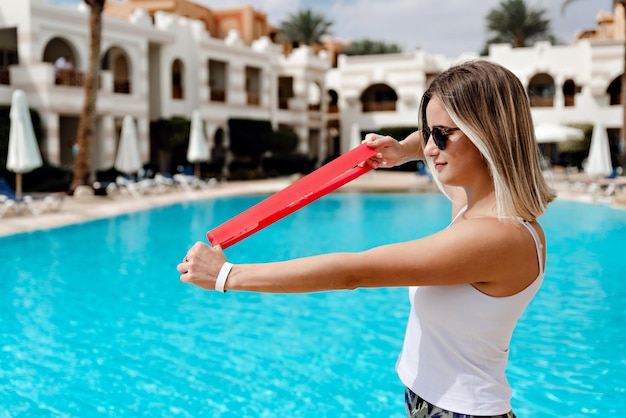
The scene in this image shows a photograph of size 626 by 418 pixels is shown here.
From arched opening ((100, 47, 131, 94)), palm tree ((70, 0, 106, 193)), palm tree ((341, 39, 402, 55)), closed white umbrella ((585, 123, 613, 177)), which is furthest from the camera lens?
palm tree ((341, 39, 402, 55))

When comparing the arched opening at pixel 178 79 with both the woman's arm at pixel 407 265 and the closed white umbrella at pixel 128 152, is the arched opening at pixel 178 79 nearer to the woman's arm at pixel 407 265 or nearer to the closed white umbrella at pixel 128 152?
the closed white umbrella at pixel 128 152

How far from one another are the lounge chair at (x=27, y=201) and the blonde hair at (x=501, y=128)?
52.2 ft

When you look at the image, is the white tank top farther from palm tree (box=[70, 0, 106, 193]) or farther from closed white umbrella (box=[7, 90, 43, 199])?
palm tree (box=[70, 0, 106, 193])

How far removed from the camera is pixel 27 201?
16.8 metres

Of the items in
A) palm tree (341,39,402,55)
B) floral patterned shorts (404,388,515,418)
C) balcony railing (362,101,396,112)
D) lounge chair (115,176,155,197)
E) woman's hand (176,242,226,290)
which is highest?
palm tree (341,39,402,55)

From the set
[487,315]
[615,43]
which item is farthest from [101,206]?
[615,43]

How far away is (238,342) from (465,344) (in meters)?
5.44

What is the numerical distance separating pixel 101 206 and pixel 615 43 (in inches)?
1239

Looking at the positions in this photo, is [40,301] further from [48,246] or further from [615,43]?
[615,43]

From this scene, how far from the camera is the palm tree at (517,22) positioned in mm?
48156

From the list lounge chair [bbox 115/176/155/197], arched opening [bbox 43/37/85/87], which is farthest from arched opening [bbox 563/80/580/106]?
arched opening [bbox 43/37/85/87]

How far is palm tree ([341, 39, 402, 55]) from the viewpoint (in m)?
54.4

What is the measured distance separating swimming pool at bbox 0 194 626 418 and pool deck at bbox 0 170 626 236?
8.94 feet

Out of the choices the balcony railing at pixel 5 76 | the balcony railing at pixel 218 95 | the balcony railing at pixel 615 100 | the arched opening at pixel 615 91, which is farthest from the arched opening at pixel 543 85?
the balcony railing at pixel 5 76
